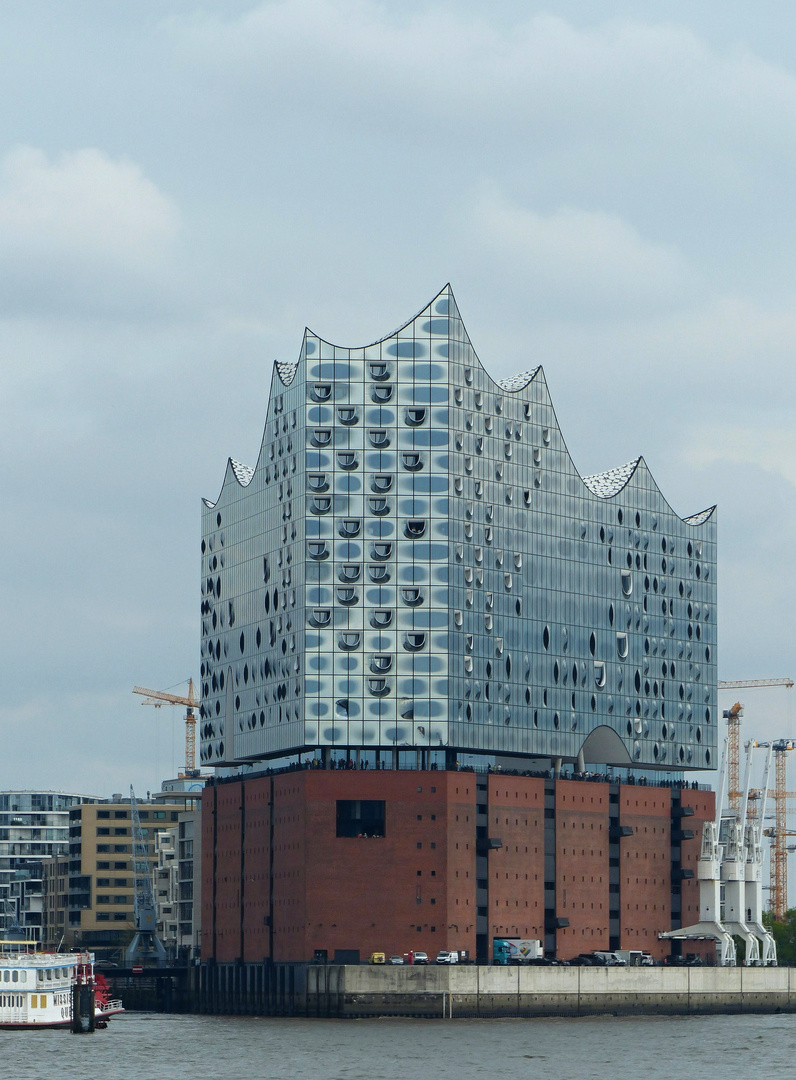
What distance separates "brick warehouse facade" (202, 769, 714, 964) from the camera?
17375cm

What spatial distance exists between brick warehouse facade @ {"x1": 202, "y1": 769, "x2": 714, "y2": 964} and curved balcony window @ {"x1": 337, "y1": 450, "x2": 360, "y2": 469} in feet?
82.1

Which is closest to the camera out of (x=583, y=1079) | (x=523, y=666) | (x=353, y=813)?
(x=583, y=1079)

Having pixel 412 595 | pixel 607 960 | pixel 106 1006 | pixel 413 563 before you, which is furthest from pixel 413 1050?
pixel 413 563

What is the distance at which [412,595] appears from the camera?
178375 mm

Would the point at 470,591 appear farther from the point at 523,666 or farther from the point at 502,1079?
the point at 502,1079

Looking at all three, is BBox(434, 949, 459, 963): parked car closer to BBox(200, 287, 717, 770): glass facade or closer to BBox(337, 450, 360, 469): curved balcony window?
BBox(200, 287, 717, 770): glass facade

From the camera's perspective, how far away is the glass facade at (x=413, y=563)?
17825cm

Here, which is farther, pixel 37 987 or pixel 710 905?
pixel 710 905

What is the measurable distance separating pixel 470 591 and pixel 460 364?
62.5 ft

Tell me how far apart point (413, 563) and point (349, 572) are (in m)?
5.26

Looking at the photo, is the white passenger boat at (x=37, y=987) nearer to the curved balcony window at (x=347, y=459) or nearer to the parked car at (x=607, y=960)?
the curved balcony window at (x=347, y=459)

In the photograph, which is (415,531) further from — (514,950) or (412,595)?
(514,950)

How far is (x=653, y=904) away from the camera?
642 ft

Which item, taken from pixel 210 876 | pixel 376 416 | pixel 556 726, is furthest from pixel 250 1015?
pixel 376 416
